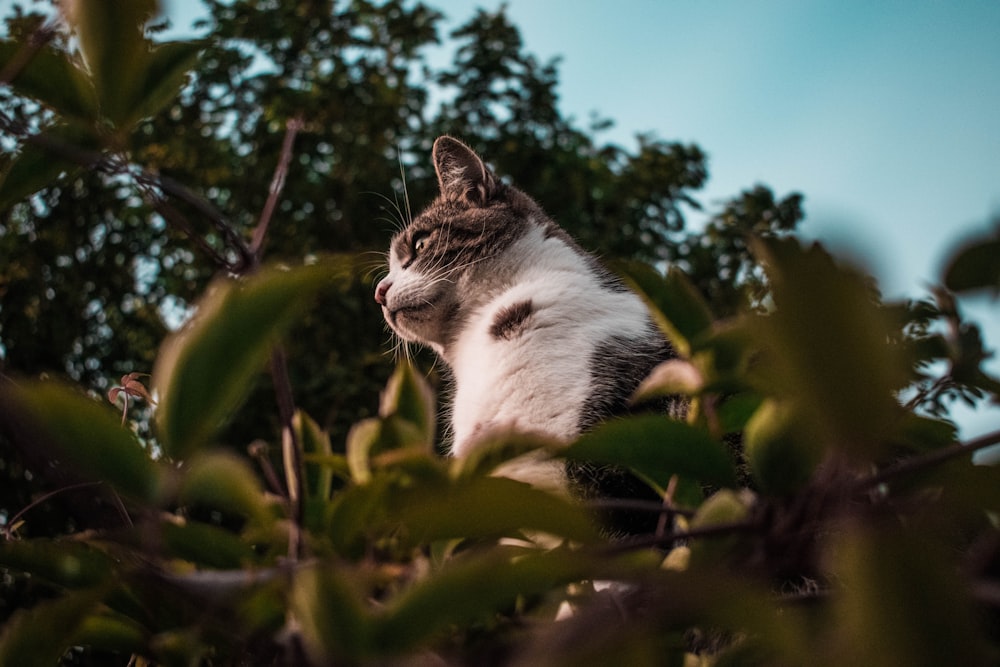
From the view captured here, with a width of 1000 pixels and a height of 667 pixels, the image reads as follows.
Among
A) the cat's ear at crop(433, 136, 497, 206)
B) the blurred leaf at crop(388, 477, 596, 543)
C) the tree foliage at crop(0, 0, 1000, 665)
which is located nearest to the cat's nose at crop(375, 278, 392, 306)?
the cat's ear at crop(433, 136, 497, 206)

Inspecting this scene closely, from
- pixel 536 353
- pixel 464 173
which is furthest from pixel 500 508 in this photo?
pixel 464 173

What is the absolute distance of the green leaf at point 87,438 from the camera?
345mm

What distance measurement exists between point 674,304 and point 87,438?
12.1 inches

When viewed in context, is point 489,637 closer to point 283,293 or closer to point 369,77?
point 283,293

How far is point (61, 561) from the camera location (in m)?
0.43

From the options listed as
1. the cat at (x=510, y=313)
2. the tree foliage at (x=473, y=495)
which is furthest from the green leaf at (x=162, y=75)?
the cat at (x=510, y=313)

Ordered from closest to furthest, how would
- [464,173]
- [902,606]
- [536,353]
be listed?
[902,606]
[536,353]
[464,173]

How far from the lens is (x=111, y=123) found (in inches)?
19.0

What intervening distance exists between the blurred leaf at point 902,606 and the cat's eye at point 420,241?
1735 mm

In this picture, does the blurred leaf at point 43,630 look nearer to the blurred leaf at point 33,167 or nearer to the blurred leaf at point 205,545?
the blurred leaf at point 205,545

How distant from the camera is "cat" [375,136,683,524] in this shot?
144cm

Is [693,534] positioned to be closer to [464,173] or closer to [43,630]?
[43,630]

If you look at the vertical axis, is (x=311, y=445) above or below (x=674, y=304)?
below

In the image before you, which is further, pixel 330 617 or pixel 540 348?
pixel 540 348
